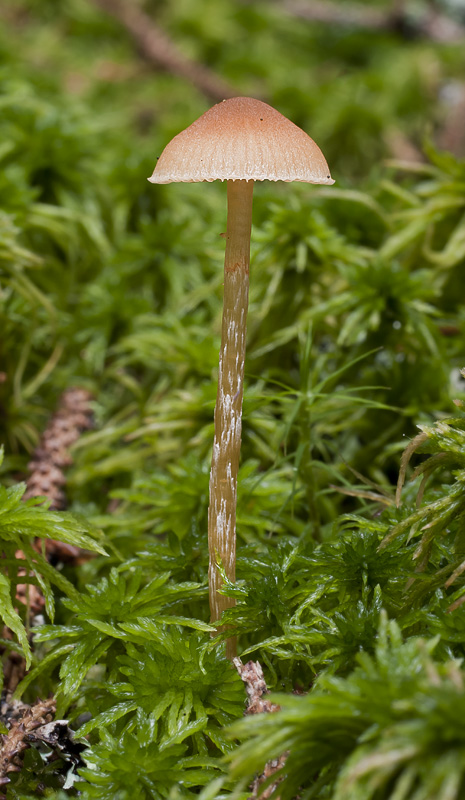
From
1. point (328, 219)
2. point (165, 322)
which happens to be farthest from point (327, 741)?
point (328, 219)

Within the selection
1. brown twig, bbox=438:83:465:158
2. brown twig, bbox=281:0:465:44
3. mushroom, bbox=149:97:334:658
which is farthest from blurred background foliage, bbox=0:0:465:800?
brown twig, bbox=281:0:465:44

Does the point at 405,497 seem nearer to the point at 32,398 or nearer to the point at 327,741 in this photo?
the point at 327,741

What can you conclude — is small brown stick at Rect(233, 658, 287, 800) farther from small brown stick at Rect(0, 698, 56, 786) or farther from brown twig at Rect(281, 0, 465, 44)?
brown twig at Rect(281, 0, 465, 44)

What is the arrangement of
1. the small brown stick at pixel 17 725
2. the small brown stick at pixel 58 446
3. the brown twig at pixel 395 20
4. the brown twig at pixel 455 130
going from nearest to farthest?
1. the small brown stick at pixel 17 725
2. the small brown stick at pixel 58 446
3. the brown twig at pixel 455 130
4. the brown twig at pixel 395 20

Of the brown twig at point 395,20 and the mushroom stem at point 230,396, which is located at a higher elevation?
the brown twig at point 395,20

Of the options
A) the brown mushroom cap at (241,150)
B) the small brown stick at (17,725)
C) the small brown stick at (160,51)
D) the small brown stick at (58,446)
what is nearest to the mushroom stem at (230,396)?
the brown mushroom cap at (241,150)

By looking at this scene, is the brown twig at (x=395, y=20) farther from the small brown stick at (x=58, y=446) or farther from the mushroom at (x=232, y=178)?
the mushroom at (x=232, y=178)

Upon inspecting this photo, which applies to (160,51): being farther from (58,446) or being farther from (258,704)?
(258,704)

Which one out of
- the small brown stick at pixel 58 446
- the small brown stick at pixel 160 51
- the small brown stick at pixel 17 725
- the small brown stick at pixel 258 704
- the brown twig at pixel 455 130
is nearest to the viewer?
the small brown stick at pixel 258 704

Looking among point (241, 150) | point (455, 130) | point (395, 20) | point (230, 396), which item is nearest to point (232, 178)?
point (241, 150)
